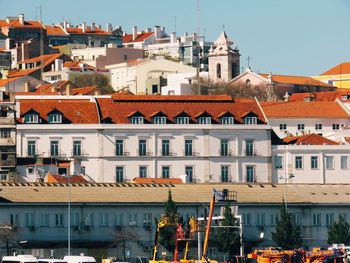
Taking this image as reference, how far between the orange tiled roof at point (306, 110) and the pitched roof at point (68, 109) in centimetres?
2582

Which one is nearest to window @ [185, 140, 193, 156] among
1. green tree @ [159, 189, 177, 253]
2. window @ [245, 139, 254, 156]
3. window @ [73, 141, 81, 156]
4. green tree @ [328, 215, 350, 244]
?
window @ [245, 139, 254, 156]

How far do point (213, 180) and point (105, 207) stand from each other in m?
30.9

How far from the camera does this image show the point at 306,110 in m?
185

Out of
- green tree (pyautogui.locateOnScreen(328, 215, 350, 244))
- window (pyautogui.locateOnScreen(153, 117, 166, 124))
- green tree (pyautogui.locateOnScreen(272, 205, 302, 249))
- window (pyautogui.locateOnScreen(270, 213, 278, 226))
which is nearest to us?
green tree (pyautogui.locateOnScreen(272, 205, 302, 249))

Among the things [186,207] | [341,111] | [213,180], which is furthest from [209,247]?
[341,111]

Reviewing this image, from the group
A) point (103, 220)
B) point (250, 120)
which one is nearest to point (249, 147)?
point (250, 120)

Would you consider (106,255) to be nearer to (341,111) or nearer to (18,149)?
(18,149)

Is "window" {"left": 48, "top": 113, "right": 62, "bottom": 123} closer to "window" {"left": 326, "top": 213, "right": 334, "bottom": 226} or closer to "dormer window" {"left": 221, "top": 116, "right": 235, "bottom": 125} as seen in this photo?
"dormer window" {"left": 221, "top": 116, "right": 235, "bottom": 125}

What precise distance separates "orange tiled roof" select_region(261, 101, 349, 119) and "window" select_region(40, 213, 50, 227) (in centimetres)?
5917

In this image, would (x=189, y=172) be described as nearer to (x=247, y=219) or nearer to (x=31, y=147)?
(x=31, y=147)

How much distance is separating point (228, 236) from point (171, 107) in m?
41.3

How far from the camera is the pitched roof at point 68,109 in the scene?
516 ft

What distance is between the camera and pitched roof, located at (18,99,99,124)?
157250mm

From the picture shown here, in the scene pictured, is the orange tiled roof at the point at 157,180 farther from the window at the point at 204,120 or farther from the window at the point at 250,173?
the window at the point at 204,120
